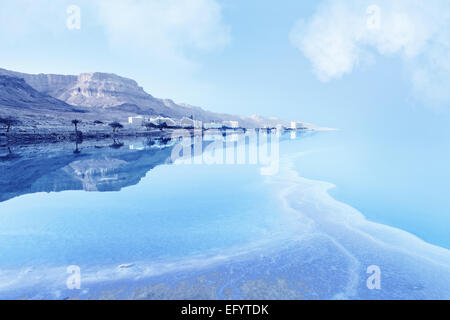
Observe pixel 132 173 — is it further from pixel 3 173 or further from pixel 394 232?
pixel 394 232

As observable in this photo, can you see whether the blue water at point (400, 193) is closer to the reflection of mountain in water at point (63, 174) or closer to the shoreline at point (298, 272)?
the shoreline at point (298, 272)

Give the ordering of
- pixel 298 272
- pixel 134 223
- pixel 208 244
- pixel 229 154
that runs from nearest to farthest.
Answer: pixel 298 272 < pixel 208 244 < pixel 134 223 < pixel 229 154

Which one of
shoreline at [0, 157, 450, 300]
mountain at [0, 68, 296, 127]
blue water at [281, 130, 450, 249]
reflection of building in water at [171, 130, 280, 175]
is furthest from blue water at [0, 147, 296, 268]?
mountain at [0, 68, 296, 127]

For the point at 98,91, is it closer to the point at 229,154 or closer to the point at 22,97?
the point at 22,97

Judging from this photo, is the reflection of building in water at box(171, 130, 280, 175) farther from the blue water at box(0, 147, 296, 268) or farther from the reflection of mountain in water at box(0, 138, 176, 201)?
the blue water at box(0, 147, 296, 268)

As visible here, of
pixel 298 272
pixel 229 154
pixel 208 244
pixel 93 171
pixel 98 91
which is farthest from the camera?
pixel 98 91

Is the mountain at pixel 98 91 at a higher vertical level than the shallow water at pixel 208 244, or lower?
higher

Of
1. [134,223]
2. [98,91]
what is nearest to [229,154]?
[134,223]

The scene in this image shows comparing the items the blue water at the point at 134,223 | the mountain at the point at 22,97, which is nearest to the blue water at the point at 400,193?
the blue water at the point at 134,223
